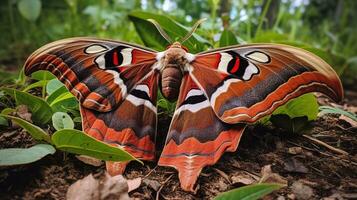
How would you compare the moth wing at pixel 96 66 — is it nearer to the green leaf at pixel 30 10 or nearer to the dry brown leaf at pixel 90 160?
the dry brown leaf at pixel 90 160

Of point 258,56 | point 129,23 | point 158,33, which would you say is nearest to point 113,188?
point 258,56

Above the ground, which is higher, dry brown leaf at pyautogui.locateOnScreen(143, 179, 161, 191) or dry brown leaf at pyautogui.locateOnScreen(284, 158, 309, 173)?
dry brown leaf at pyautogui.locateOnScreen(284, 158, 309, 173)

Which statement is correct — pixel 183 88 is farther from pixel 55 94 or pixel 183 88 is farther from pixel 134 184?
pixel 55 94

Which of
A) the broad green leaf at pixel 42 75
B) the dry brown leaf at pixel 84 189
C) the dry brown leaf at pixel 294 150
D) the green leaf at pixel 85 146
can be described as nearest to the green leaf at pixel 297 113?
the dry brown leaf at pixel 294 150

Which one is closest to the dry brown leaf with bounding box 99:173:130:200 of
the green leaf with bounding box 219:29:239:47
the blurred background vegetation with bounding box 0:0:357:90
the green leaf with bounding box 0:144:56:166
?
the green leaf with bounding box 0:144:56:166

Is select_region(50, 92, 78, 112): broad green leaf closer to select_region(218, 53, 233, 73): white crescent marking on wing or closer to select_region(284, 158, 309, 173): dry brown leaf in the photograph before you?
select_region(218, 53, 233, 73): white crescent marking on wing

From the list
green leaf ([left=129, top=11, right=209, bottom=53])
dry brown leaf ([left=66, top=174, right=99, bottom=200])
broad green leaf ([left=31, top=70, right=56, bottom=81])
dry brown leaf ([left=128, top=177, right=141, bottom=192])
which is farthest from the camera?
green leaf ([left=129, top=11, right=209, bottom=53])
